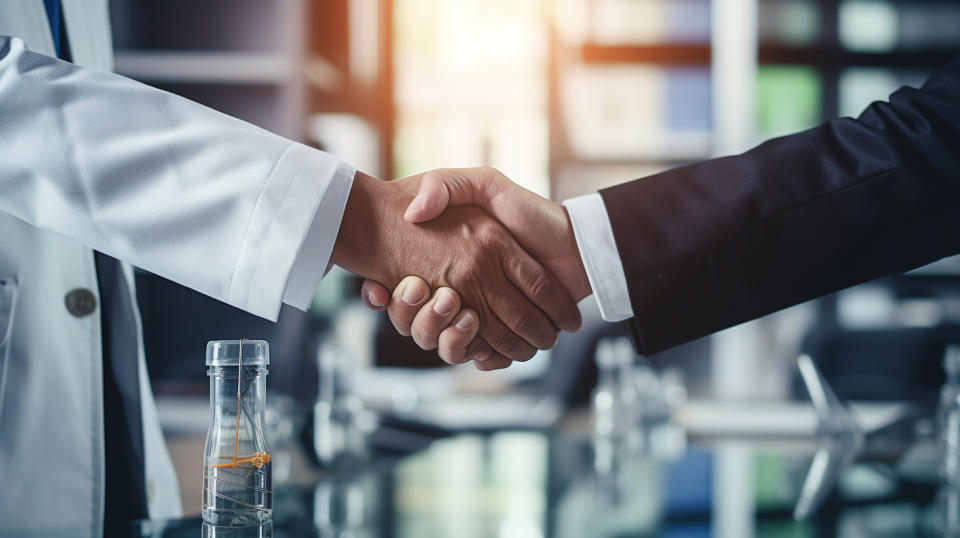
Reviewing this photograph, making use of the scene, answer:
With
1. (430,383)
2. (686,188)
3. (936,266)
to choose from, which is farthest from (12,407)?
(936,266)

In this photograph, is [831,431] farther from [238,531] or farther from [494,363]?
[238,531]

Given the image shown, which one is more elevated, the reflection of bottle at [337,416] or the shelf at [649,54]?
the shelf at [649,54]

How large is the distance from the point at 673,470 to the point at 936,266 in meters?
2.34

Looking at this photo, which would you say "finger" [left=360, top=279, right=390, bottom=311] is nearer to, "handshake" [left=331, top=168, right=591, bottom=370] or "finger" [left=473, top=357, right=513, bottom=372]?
"handshake" [left=331, top=168, right=591, bottom=370]

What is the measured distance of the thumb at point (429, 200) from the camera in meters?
1.19

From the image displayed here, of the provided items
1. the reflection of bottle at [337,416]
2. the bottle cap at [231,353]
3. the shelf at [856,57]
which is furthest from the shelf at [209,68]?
the bottle cap at [231,353]

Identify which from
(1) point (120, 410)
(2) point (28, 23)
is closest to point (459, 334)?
(1) point (120, 410)

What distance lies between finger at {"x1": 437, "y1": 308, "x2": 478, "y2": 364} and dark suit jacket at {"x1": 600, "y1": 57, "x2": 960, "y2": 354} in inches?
10.1

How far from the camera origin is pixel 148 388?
118cm

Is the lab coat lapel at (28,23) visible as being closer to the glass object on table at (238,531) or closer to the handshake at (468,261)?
the handshake at (468,261)

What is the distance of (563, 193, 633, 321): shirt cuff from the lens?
1.20 metres

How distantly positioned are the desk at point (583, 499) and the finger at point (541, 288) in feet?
0.77

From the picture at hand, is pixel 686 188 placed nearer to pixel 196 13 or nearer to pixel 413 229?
A: pixel 413 229

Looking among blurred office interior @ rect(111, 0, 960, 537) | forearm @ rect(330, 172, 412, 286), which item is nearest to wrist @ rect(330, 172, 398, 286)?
forearm @ rect(330, 172, 412, 286)
